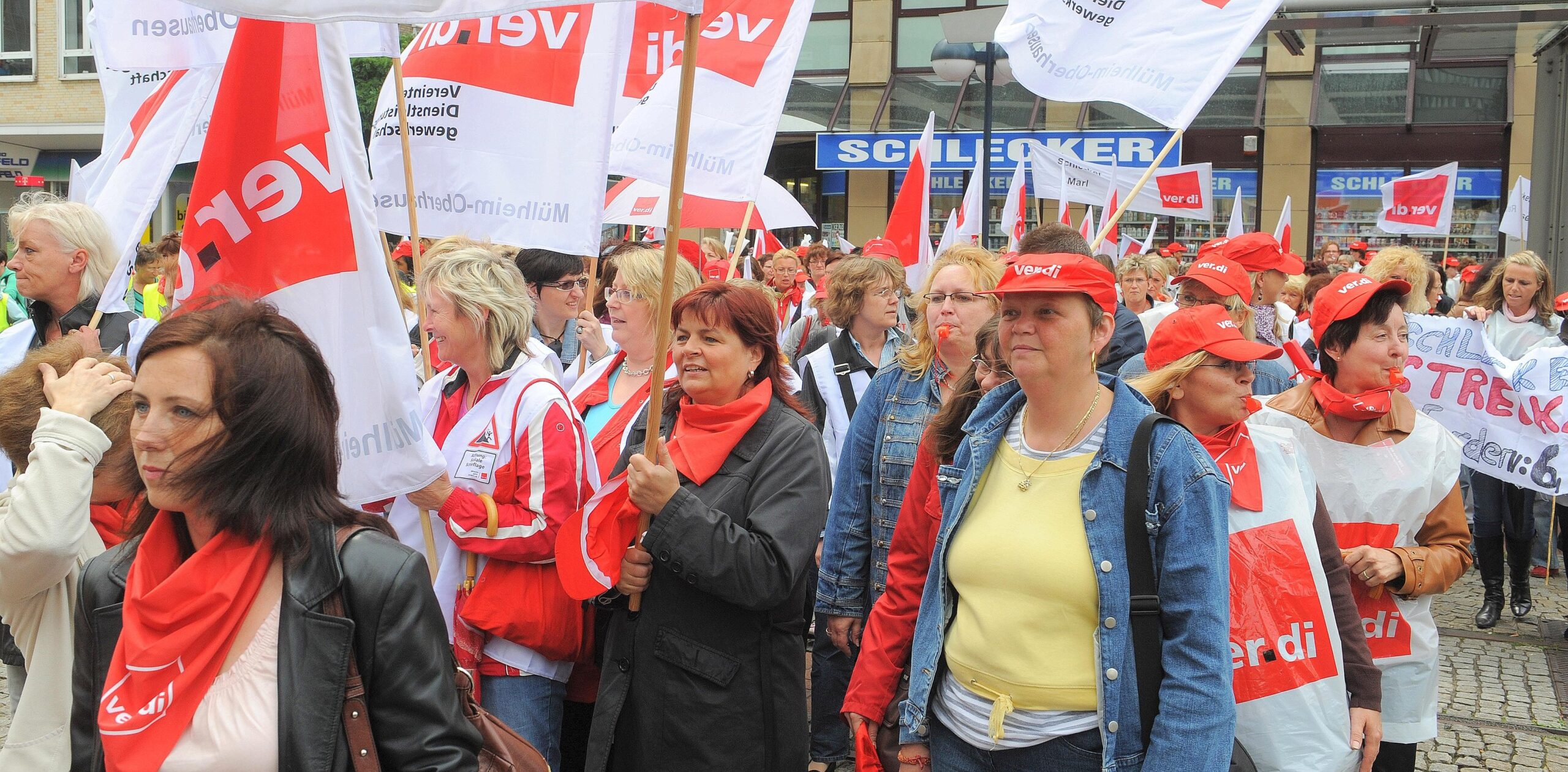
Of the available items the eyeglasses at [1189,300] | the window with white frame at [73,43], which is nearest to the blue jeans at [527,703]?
the eyeglasses at [1189,300]

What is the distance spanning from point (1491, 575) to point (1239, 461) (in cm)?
553

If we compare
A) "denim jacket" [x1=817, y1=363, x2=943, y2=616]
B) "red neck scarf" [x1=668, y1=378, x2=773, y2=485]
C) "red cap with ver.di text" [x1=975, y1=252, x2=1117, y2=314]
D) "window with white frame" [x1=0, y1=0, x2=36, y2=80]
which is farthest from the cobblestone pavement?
"window with white frame" [x1=0, y1=0, x2=36, y2=80]

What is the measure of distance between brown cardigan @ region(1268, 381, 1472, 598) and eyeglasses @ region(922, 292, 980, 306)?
1.13 metres

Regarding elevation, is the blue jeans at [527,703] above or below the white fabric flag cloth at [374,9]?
below

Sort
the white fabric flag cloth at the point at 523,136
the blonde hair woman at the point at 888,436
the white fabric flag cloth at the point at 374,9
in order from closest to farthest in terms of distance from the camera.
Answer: the white fabric flag cloth at the point at 374,9 → the blonde hair woman at the point at 888,436 → the white fabric flag cloth at the point at 523,136

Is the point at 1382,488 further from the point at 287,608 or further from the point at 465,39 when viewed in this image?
the point at 465,39

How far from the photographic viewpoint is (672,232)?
2859 mm

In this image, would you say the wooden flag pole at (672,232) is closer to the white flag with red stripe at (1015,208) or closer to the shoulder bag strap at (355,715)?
the shoulder bag strap at (355,715)

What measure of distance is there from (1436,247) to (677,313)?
21.4 metres

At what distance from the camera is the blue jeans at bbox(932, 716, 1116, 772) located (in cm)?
252

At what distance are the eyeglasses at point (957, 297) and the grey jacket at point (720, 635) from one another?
1.21 meters

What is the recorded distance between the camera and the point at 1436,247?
21531mm

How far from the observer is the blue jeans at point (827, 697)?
4.89 meters

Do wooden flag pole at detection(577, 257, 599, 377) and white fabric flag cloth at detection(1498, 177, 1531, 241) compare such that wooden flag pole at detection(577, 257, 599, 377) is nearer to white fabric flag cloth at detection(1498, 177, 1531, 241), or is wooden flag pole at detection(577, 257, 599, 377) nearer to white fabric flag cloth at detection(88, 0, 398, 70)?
white fabric flag cloth at detection(88, 0, 398, 70)
